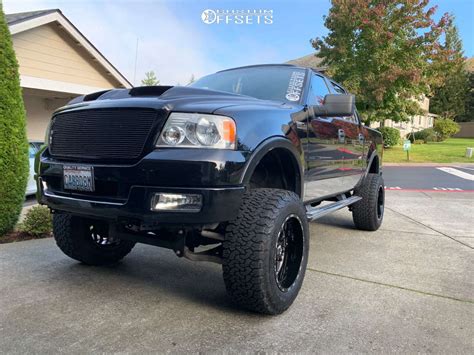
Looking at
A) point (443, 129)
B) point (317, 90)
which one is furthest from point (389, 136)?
point (317, 90)

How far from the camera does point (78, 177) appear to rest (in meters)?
2.79

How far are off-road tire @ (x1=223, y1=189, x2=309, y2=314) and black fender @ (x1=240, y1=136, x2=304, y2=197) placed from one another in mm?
207

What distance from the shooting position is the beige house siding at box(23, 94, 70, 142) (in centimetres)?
1306

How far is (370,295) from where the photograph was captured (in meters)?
3.38

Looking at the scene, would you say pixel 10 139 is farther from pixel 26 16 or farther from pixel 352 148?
pixel 26 16

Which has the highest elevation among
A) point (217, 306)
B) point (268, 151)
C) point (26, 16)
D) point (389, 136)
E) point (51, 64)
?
point (26, 16)

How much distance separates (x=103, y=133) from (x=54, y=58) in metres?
11.0

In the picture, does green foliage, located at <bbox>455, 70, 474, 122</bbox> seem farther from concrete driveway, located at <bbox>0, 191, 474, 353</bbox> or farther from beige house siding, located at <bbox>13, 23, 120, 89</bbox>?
concrete driveway, located at <bbox>0, 191, 474, 353</bbox>

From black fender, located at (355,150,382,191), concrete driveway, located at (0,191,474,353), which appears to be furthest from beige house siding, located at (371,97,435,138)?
concrete driveway, located at (0,191,474,353)

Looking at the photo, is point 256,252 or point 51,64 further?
point 51,64

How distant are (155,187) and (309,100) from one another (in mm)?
1985

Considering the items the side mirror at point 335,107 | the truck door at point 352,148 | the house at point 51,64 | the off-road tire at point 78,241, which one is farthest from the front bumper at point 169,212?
the house at point 51,64

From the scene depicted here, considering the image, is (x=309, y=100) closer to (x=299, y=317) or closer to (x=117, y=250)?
(x=299, y=317)

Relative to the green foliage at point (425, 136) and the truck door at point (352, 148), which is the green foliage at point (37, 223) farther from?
the green foliage at point (425, 136)
